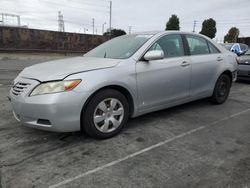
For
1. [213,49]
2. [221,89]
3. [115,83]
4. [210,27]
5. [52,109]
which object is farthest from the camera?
[210,27]

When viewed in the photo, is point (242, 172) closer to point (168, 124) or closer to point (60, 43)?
point (168, 124)

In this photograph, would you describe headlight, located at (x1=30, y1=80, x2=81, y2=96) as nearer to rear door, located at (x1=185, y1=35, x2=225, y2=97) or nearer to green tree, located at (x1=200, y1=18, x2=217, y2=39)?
rear door, located at (x1=185, y1=35, x2=225, y2=97)

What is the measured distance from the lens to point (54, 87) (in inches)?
107

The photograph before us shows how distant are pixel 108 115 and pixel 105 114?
56mm

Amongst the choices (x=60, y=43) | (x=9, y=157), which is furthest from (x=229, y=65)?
(x=60, y=43)

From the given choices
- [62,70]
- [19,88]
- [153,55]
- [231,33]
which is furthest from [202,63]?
[231,33]

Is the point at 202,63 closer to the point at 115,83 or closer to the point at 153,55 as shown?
the point at 153,55

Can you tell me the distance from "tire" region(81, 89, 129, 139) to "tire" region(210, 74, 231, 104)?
7.90ft

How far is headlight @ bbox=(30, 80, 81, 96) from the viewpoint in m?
2.72

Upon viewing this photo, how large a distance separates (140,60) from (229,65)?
256 centimetres

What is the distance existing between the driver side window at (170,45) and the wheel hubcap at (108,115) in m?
1.09

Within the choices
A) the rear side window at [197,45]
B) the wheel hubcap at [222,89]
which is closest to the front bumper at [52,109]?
the rear side window at [197,45]

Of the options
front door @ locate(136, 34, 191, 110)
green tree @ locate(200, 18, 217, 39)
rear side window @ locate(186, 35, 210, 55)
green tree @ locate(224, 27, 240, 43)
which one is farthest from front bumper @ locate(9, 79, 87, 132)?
green tree @ locate(224, 27, 240, 43)

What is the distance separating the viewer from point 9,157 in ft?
8.70
